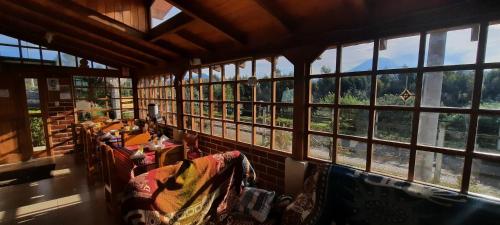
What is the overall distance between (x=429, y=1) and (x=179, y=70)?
11.1 feet

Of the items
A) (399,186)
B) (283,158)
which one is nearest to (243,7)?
(283,158)

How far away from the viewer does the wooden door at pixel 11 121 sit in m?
4.12

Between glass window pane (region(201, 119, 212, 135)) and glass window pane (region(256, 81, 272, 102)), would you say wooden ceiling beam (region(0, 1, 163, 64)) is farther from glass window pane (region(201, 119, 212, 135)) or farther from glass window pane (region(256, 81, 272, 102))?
glass window pane (region(256, 81, 272, 102))

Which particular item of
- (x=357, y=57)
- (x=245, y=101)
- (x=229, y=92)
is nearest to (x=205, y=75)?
(x=229, y=92)

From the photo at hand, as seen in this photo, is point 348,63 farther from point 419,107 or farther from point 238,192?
point 238,192

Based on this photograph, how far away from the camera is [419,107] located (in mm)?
1610

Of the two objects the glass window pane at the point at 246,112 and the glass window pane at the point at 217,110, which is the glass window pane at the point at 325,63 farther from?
the glass window pane at the point at 217,110

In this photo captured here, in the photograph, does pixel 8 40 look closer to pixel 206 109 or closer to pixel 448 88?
pixel 206 109

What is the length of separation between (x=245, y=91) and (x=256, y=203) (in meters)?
1.44

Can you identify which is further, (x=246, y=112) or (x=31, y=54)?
(x=31, y=54)

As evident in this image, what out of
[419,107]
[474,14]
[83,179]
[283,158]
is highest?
[474,14]

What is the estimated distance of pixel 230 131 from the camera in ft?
10.4

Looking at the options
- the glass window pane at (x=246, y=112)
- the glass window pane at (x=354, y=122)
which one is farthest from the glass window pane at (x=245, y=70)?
the glass window pane at (x=354, y=122)

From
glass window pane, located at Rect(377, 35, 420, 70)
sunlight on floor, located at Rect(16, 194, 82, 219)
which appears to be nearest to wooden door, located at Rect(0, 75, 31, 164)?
sunlight on floor, located at Rect(16, 194, 82, 219)
